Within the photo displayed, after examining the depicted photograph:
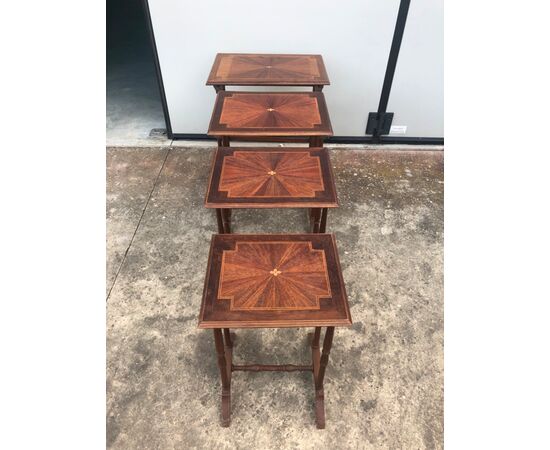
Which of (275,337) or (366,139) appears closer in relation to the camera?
(275,337)

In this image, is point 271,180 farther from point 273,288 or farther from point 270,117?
point 273,288

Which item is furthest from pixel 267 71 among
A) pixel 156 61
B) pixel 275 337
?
pixel 275 337

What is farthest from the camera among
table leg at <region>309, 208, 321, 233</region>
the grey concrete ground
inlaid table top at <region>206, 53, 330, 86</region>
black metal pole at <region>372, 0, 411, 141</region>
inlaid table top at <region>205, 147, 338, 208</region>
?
black metal pole at <region>372, 0, 411, 141</region>

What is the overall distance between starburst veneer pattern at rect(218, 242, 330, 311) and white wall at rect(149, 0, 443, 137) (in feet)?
7.75

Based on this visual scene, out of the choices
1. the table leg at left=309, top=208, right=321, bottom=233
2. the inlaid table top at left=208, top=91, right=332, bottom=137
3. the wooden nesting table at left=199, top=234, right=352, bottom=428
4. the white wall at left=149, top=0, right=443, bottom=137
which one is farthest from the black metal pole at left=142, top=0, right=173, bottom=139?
the wooden nesting table at left=199, top=234, right=352, bottom=428

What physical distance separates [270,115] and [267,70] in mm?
666

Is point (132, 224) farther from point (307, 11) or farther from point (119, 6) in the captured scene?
point (119, 6)

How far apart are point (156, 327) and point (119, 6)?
8.08 metres

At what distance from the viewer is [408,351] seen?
2.26 m

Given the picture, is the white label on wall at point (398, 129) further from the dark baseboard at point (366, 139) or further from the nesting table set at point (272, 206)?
the nesting table set at point (272, 206)

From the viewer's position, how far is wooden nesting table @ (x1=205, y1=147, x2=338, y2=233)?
6.88ft

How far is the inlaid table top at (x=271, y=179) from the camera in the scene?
2.10m

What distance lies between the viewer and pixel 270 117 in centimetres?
270

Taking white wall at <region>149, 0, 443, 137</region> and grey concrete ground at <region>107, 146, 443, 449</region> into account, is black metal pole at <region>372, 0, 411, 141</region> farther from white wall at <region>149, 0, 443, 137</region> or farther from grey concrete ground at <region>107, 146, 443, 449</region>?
grey concrete ground at <region>107, 146, 443, 449</region>
